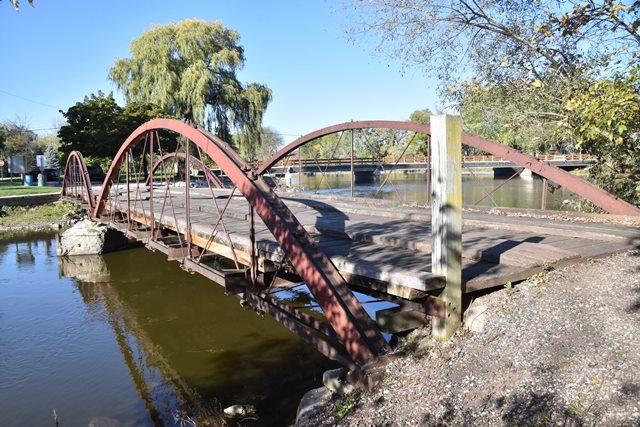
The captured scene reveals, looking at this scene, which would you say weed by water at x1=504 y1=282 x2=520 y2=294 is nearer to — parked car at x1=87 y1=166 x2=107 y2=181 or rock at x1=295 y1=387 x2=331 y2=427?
rock at x1=295 y1=387 x2=331 y2=427

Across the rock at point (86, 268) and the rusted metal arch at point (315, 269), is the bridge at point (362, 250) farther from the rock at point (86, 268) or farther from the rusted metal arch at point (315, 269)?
the rock at point (86, 268)

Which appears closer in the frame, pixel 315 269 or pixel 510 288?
pixel 510 288

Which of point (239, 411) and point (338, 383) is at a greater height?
point (338, 383)

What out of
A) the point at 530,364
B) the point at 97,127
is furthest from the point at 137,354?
the point at 97,127

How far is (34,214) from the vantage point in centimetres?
2264

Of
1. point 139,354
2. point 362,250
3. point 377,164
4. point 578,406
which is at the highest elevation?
point 377,164

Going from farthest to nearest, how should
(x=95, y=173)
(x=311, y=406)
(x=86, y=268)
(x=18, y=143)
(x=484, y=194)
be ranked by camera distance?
(x=18, y=143), (x=95, y=173), (x=484, y=194), (x=86, y=268), (x=311, y=406)

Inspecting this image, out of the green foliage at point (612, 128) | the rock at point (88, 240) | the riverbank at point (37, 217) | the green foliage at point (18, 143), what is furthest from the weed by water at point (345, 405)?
the green foliage at point (18, 143)

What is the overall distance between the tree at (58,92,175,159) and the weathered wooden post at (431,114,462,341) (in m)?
26.7

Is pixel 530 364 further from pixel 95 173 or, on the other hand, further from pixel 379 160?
pixel 95 173

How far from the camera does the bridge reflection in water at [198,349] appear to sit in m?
6.14

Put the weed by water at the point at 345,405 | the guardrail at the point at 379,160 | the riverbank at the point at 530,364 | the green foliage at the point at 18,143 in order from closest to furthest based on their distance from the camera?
the riverbank at the point at 530,364, the weed by water at the point at 345,405, the guardrail at the point at 379,160, the green foliage at the point at 18,143

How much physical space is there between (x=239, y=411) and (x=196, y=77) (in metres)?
27.0

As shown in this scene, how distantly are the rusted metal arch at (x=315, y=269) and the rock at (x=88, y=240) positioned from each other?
1247 cm
